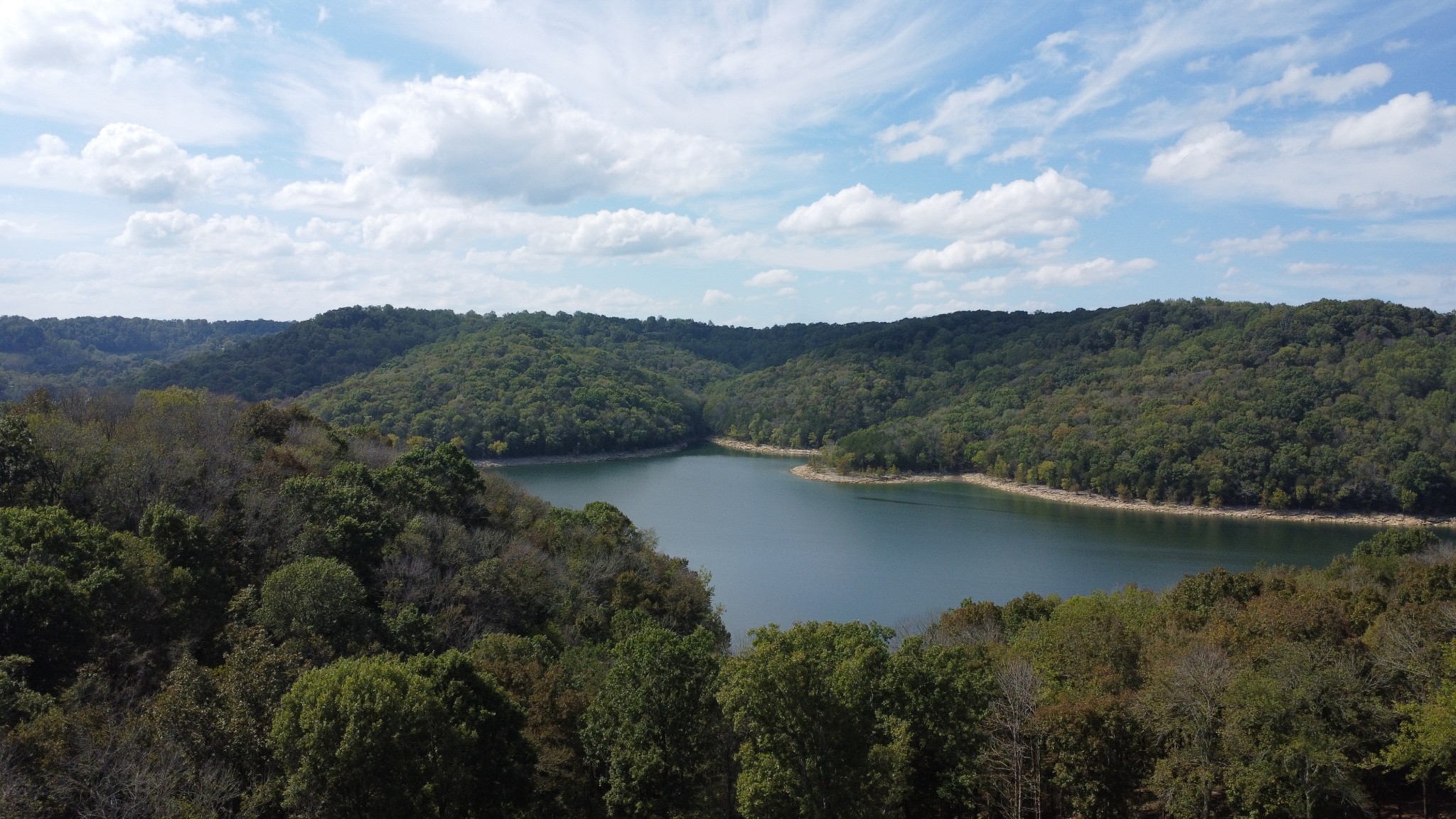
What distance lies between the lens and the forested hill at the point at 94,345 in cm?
7438

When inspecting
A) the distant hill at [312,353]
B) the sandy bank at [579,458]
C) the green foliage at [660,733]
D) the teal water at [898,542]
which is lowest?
the teal water at [898,542]

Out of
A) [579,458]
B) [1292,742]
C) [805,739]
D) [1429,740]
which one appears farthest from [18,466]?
[579,458]

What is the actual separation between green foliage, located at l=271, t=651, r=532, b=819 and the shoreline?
4841cm

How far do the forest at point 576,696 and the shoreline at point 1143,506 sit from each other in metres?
35.2

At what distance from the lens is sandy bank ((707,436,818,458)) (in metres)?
79.4

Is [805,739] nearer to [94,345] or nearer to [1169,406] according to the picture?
[1169,406]

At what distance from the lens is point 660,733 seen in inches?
386

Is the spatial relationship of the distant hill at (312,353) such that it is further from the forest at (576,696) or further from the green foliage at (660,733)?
the green foliage at (660,733)

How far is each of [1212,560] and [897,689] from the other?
3027cm

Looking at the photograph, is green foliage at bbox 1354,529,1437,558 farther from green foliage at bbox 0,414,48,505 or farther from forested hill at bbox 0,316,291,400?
forested hill at bbox 0,316,291,400

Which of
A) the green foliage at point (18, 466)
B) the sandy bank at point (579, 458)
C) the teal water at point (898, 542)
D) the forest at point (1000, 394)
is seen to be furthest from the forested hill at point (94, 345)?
the green foliage at point (18, 466)

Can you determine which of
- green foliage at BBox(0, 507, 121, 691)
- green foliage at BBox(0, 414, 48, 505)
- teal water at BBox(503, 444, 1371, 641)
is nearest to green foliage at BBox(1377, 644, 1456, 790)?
teal water at BBox(503, 444, 1371, 641)

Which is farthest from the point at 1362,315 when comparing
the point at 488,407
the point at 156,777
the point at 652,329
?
the point at 652,329

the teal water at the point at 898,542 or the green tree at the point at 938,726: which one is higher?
the green tree at the point at 938,726
